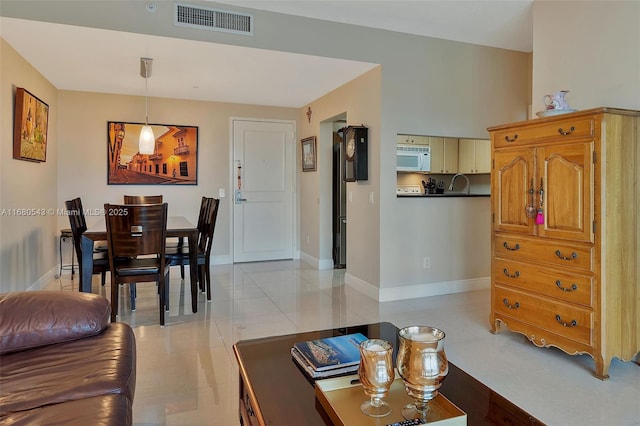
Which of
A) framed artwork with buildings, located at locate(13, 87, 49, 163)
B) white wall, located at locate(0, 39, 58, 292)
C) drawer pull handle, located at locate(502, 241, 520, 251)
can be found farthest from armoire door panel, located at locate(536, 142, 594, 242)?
framed artwork with buildings, located at locate(13, 87, 49, 163)

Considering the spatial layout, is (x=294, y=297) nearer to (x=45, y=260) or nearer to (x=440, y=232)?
(x=440, y=232)

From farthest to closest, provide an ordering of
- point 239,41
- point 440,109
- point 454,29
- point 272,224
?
point 272,224 → point 440,109 → point 454,29 → point 239,41

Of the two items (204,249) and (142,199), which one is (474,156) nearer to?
(204,249)

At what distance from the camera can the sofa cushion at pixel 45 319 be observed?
1668mm

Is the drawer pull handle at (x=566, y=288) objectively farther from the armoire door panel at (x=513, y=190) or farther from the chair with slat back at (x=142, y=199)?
the chair with slat back at (x=142, y=199)

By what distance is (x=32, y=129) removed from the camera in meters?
4.04

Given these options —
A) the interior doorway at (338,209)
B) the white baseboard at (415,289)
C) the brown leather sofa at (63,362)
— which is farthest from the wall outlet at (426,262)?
the brown leather sofa at (63,362)

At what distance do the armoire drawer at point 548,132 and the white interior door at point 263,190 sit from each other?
371 centimetres

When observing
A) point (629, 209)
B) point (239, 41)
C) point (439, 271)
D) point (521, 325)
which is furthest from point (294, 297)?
point (629, 209)

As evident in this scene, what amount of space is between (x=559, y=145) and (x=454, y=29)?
1.98 meters

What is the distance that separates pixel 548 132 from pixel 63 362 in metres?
2.97

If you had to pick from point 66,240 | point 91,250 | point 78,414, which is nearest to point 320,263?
point 91,250

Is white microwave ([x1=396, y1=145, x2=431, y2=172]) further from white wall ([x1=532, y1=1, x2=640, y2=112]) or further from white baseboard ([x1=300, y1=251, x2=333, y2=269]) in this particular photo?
white wall ([x1=532, y1=1, x2=640, y2=112])

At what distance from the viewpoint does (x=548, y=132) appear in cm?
269
